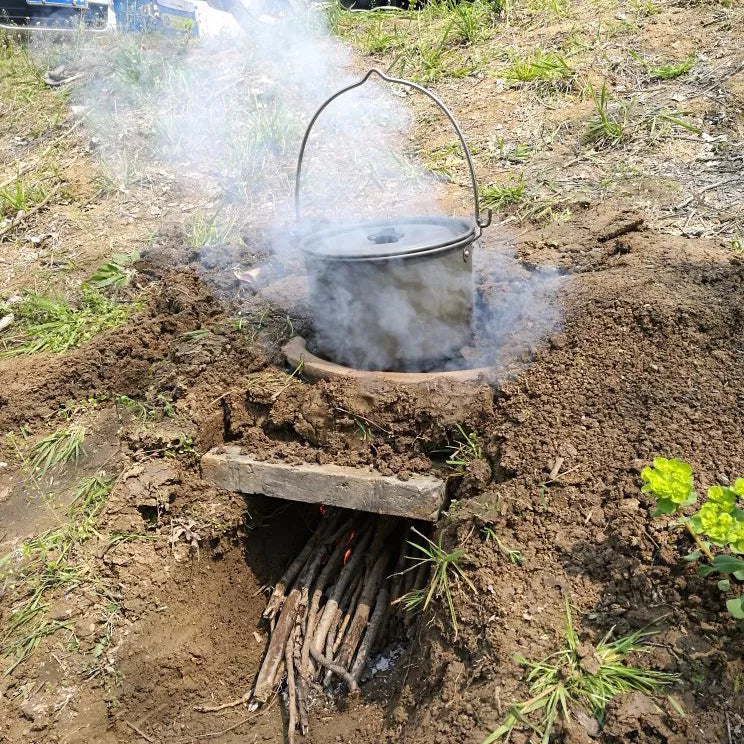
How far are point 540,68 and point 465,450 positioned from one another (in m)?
4.37

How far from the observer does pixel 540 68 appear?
19.9ft

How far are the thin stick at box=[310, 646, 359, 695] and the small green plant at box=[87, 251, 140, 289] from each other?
2855 millimetres

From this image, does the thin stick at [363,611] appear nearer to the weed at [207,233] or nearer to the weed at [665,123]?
the weed at [207,233]

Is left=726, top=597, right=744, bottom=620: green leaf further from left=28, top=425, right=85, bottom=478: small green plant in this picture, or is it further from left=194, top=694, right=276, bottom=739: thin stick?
left=28, top=425, right=85, bottom=478: small green plant

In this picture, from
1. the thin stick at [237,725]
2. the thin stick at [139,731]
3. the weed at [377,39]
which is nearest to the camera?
the thin stick at [139,731]

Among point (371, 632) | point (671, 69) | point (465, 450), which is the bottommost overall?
point (371, 632)

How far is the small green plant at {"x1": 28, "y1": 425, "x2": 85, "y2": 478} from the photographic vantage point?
3723 millimetres

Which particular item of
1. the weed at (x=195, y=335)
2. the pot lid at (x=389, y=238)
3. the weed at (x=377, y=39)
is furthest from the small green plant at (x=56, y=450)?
the weed at (x=377, y=39)

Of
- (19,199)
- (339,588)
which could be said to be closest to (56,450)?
(339,588)

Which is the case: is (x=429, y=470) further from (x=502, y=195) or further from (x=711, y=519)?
(x=502, y=195)

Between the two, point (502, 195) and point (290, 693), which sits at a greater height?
point (502, 195)

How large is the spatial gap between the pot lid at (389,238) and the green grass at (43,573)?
5.61ft

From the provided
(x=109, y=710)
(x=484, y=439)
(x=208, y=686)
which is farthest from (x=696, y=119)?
(x=109, y=710)

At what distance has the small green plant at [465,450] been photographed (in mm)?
3148
